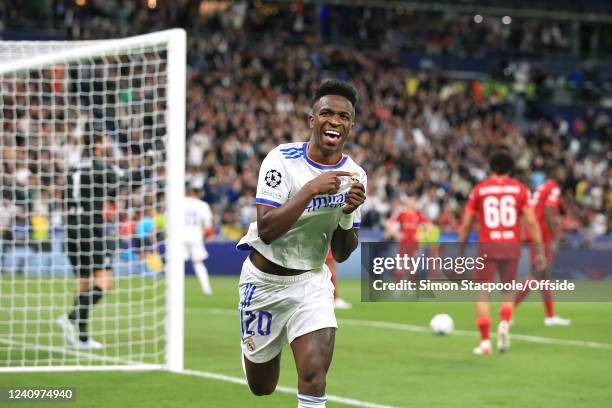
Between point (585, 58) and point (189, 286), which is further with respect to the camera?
point (585, 58)

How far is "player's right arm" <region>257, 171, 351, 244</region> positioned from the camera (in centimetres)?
580

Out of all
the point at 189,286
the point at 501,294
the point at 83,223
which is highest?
the point at 83,223

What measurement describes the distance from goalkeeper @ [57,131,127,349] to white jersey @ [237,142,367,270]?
5778 millimetres

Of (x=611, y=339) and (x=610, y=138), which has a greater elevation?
(x=610, y=138)

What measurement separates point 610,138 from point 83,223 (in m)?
28.8

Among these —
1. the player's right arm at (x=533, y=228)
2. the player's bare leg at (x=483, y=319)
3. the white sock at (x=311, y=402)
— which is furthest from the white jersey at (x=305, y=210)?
the player's right arm at (x=533, y=228)

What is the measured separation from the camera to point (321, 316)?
20.8ft

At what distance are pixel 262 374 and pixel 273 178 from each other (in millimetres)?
1352

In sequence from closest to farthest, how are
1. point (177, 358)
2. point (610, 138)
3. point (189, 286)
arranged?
point (177, 358)
point (189, 286)
point (610, 138)

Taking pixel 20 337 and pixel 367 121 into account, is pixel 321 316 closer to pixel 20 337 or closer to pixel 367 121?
pixel 20 337

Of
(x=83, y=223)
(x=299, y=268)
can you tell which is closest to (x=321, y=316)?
(x=299, y=268)

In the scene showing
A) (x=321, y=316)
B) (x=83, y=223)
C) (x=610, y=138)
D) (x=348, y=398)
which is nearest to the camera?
(x=321, y=316)

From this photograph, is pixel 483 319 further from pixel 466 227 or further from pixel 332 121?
pixel 332 121

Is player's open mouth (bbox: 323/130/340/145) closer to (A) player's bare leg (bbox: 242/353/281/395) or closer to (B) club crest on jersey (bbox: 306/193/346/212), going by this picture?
(B) club crest on jersey (bbox: 306/193/346/212)
